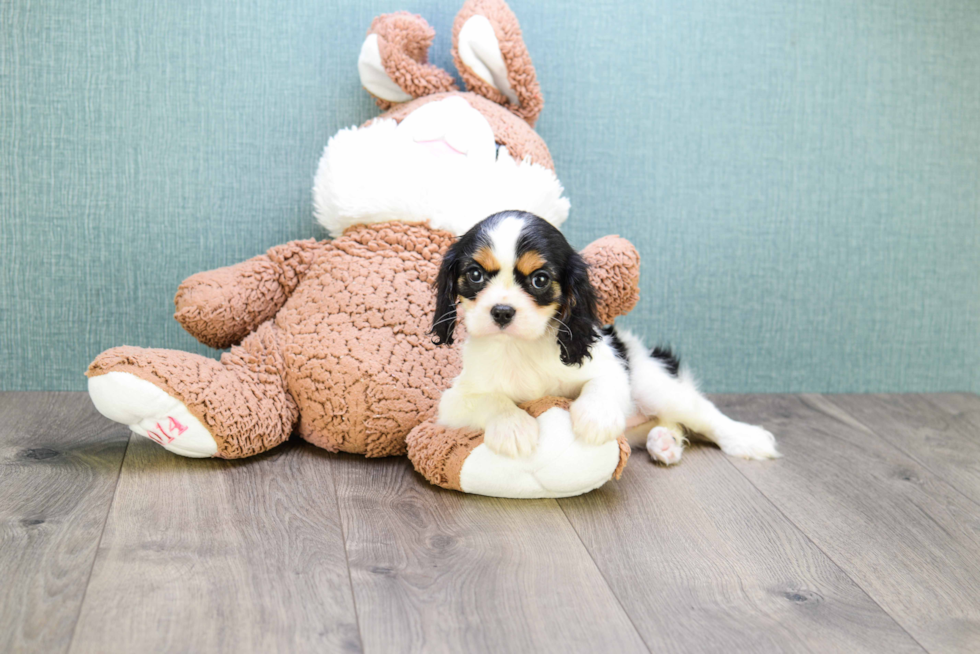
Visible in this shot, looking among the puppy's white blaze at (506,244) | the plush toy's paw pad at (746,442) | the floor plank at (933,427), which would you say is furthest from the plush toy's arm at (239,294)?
the floor plank at (933,427)

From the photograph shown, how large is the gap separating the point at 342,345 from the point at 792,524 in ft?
3.27

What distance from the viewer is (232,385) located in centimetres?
185

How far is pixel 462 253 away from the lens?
62.6 inches

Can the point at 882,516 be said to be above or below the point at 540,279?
below

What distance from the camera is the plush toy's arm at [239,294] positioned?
1954mm

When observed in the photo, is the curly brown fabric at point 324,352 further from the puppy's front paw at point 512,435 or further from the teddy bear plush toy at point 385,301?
the puppy's front paw at point 512,435

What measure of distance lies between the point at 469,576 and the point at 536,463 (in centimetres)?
31

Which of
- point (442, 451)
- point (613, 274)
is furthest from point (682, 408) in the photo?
point (442, 451)

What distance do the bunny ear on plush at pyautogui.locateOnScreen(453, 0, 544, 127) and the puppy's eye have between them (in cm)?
76

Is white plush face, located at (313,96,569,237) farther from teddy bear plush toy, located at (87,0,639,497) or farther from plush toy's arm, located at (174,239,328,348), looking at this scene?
plush toy's arm, located at (174,239,328,348)

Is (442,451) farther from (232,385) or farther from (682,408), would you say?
(682,408)

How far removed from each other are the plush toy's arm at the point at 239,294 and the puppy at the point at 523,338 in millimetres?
473

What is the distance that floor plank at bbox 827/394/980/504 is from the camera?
205 cm

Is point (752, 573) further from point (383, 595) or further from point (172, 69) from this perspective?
point (172, 69)
